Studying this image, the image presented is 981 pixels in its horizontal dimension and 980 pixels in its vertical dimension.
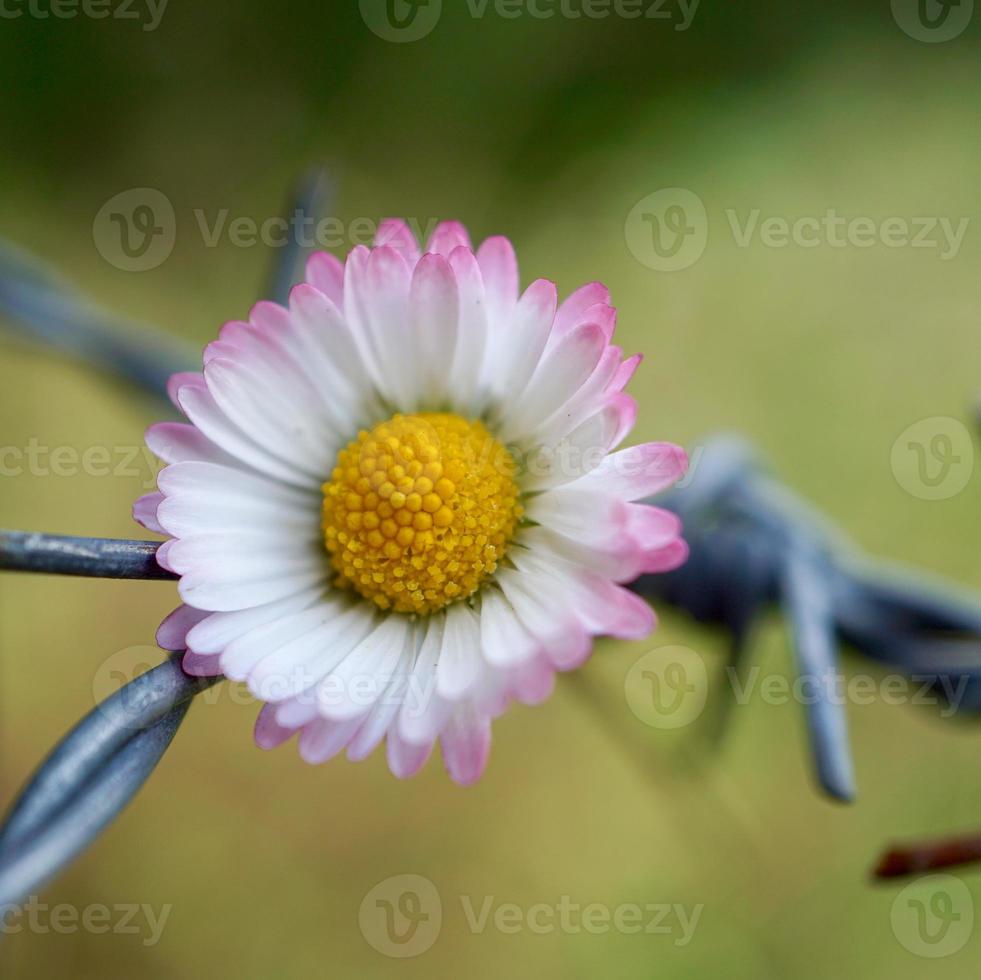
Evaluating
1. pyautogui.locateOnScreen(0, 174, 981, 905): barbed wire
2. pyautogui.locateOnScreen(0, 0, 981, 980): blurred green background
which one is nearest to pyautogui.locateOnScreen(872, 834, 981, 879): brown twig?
pyautogui.locateOnScreen(0, 174, 981, 905): barbed wire

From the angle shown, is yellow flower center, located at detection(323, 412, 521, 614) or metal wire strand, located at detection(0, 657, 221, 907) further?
yellow flower center, located at detection(323, 412, 521, 614)

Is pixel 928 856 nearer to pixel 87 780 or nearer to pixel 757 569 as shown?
pixel 757 569

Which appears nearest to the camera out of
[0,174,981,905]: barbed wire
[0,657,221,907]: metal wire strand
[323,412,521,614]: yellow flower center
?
[0,657,221,907]: metal wire strand

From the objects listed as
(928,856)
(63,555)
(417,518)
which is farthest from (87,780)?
(928,856)

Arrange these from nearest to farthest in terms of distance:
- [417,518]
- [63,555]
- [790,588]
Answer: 1. [63,555]
2. [417,518]
3. [790,588]

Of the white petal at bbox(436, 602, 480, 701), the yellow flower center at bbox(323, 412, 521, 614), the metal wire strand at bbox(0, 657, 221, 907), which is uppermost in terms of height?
the yellow flower center at bbox(323, 412, 521, 614)

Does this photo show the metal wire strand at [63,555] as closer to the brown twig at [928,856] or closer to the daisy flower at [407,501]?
the daisy flower at [407,501]

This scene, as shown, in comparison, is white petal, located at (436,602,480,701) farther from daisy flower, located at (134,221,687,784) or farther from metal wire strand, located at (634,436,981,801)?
metal wire strand, located at (634,436,981,801)

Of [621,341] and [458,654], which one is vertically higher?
[621,341]
